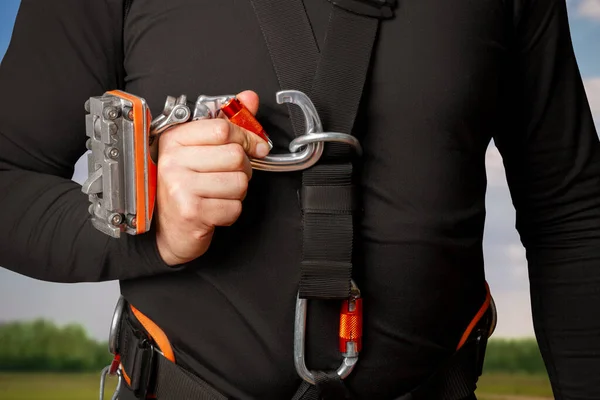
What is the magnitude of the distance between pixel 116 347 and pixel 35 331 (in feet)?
6.72

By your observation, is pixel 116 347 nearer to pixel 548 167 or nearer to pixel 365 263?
pixel 365 263

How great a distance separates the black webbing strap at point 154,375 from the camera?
112 cm

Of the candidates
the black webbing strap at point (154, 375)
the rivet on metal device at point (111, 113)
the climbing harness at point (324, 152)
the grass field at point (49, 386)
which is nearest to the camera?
the rivet on metal device at point (111, 113)

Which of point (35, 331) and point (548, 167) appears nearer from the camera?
point (548, 167)

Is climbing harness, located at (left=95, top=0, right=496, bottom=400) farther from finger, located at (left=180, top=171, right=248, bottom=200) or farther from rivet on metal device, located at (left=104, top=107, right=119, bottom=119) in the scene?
rivet on metal device, located at (left=104, top=107, right=119, bottom=119)

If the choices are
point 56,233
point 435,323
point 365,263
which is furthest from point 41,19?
point 435,323

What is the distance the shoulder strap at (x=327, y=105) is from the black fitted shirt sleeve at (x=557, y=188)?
288mm

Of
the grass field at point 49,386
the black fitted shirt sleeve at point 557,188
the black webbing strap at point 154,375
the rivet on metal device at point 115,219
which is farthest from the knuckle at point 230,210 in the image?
the grass field at point 49,386

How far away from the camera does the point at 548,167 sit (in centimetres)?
129

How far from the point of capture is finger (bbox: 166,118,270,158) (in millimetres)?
913

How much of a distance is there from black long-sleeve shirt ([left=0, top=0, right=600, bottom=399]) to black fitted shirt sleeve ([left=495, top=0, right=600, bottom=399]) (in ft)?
0.25

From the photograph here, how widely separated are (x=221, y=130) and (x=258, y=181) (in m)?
0.18

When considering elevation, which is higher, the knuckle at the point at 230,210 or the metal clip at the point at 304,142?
the metal clip at the point at 304,142

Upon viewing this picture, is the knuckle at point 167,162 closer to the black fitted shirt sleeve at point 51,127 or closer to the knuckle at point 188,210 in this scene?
the knuckle at point 188,210
